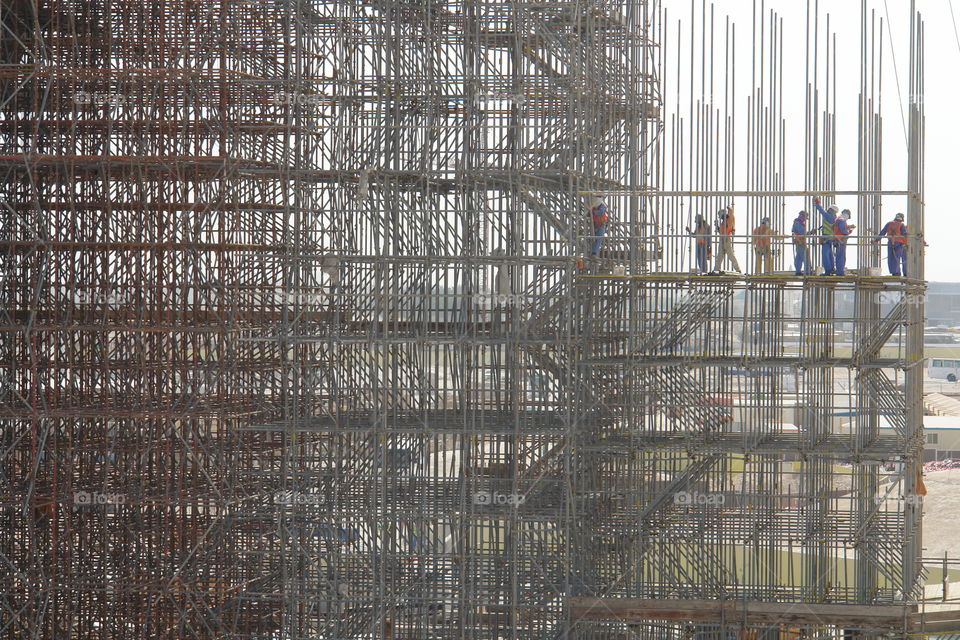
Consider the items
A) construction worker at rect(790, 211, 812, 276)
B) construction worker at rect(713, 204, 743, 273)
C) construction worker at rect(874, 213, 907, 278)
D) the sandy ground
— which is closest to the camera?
construction worker at rect(874, 213, 907, 278)

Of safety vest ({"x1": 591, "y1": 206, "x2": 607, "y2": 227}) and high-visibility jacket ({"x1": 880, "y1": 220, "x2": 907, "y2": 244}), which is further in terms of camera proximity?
safety vest ({"x1": 591, "y1": 206, "x2": 607, "y2": 227})

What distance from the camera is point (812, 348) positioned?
725 inches

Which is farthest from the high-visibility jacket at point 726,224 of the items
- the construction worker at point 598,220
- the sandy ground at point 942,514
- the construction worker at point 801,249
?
the sandy ground at point 942,514

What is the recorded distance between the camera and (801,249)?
1839 cm

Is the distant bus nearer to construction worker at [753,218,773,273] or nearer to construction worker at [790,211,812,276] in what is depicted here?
construction worker at [753,218,773,273]

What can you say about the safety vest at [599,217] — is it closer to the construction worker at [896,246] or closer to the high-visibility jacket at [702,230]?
the high-visibility jacket at [702,230]

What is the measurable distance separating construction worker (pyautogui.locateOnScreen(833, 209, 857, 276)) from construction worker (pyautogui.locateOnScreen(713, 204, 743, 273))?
1.64 metres

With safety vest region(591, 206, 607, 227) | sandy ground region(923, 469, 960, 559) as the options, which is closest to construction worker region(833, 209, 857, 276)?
safety vest region(591, 206, 607, 227)

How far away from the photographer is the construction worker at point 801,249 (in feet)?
60.1

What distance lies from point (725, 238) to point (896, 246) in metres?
2.71

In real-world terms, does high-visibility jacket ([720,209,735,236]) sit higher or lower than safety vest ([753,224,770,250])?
higher

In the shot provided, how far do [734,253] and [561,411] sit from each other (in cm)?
436

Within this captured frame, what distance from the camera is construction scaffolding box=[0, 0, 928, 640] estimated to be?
18.4 m

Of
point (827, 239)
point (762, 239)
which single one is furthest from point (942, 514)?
point (827, 239)
